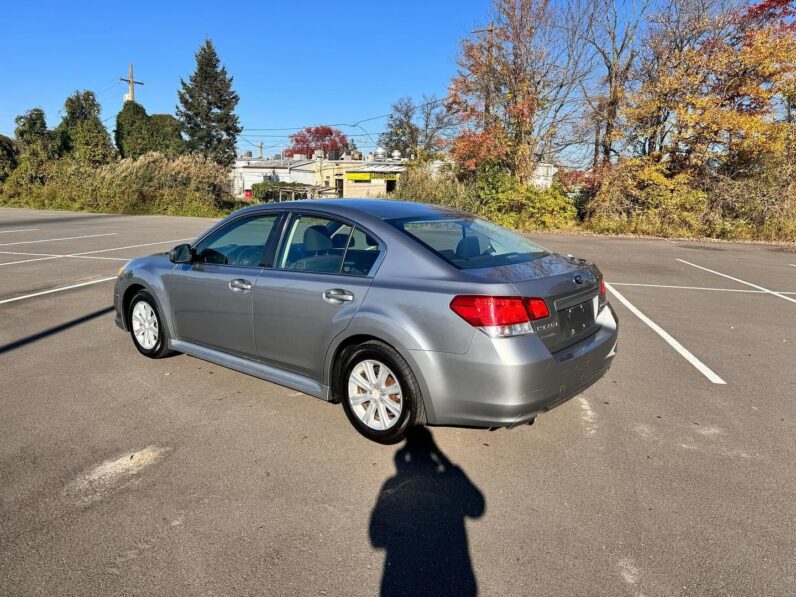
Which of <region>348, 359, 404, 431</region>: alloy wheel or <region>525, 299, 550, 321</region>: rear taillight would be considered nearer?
<region>525, 299, 550, 321</region>: rear taillight

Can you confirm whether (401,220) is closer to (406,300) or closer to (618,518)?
(406,300)

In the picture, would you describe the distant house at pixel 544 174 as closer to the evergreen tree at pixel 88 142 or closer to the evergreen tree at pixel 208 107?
the evergreen tree at pixel 88 142

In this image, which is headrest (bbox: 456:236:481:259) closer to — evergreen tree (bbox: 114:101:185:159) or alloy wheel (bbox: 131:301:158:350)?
alloy wheel (bbox: 131:301:158:350)

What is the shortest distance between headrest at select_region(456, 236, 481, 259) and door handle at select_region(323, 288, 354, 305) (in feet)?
2.50

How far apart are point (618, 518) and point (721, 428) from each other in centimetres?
161

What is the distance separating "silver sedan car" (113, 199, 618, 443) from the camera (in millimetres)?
3059

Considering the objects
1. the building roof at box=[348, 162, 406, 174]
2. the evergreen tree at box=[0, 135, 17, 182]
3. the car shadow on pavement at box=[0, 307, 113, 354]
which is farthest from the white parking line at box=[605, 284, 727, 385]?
the building roof at box=[348, 162, 406, 174]

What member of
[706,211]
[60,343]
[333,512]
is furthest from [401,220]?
[706,211]

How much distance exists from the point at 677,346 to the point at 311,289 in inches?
171

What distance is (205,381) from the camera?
15.1ft

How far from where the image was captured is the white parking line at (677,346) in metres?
4.98

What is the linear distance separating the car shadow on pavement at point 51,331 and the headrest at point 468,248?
4762mm

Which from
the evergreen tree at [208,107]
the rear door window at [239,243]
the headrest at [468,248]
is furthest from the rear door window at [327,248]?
the evergreen tree at [208,107]

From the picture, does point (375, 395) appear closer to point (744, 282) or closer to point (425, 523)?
point (425, 523)
